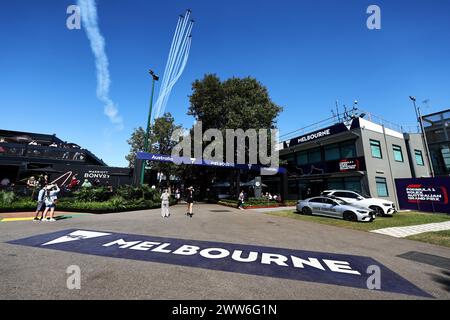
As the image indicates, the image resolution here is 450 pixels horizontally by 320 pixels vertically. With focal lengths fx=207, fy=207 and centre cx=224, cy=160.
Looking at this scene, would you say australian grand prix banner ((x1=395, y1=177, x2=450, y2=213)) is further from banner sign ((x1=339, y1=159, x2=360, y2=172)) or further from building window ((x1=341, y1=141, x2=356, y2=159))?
building window ((x1=341, y1=141, x2=356, y2=159))

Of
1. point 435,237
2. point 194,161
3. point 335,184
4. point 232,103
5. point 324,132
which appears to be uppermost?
point 232,103

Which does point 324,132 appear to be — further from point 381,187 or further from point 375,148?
point 381,187

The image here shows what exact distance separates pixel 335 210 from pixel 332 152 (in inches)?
475

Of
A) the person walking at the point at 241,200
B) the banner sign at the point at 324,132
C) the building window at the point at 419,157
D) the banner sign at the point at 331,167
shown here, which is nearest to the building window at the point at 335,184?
the banner sign at the point at 331,167

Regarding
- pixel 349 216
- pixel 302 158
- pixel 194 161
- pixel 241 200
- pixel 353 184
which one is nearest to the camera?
pixel 349 216

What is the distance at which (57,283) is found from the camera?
3.72m

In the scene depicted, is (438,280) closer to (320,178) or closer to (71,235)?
(71,235)

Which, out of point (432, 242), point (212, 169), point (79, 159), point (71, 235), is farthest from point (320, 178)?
point (79, 159)

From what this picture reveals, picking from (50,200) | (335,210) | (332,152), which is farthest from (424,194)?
(50,200)

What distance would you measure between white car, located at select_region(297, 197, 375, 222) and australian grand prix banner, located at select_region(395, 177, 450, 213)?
8.59 meters

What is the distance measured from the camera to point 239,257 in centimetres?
555

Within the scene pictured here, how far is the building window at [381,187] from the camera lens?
67.1ft

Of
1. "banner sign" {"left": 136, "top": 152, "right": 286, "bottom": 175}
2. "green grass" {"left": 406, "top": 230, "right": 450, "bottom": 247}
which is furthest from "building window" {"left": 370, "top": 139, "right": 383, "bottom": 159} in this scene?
"green grass" {"left": 406, "top": 230, "right": 450, "bottom": 247}

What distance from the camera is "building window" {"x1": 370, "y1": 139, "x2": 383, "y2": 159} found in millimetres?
21208
